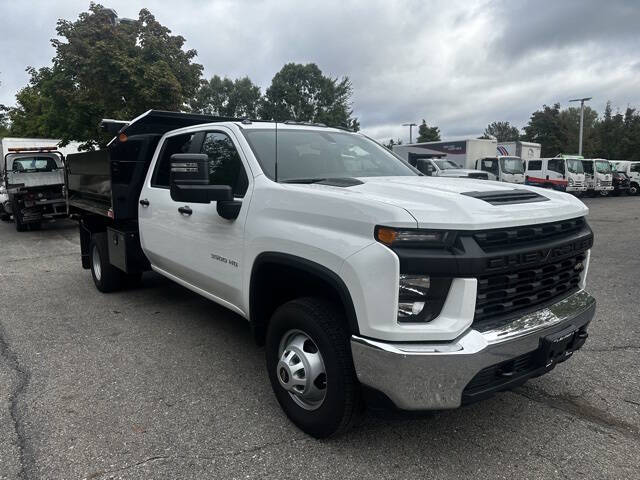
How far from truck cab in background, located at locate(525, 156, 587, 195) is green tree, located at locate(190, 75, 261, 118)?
34.9 m

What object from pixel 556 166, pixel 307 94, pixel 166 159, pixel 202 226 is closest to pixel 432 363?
pixel 202 226

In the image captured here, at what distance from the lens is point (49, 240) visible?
11.9 metres

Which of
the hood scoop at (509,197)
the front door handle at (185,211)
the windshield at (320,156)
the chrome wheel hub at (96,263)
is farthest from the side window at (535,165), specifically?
the front door handle at (185,211)

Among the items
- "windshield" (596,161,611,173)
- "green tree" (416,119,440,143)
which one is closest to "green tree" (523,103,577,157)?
"green tree" (416,119,440,143)

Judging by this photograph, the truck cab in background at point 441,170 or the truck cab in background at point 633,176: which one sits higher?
the truck cab in background at point 441,170

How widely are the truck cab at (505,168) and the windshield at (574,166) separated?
7.57 feet

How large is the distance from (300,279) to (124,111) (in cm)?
1434

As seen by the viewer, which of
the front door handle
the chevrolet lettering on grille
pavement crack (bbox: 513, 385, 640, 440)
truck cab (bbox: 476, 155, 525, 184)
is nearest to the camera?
the chevrolet lettering on grille

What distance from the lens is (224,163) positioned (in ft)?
12.3

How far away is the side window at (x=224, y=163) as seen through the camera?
3.50 metres

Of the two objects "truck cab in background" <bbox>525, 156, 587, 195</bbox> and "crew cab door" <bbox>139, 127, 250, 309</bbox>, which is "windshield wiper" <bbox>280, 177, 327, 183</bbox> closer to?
"crew cab door" <bbox>139, 127, 250, 309</bbox>

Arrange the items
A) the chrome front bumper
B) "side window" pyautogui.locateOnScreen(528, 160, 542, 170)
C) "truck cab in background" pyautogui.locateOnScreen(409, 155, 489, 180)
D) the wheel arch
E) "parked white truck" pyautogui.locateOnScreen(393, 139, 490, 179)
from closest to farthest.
Result: the chrome front bumper
the wheel arch
"truck cab in background" pyautogui.locateOnScreen(409, 155, 489, 180)
"side window" pyautogui.locateOnScreen(528, 160, 542, 170)
"parked white truck" pyautogui.locateOnScreen(393, 139, 490, 179)

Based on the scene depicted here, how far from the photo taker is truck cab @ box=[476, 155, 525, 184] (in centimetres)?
2420

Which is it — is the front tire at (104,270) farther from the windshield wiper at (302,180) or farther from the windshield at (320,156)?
the windshield wiper at (302,180)
